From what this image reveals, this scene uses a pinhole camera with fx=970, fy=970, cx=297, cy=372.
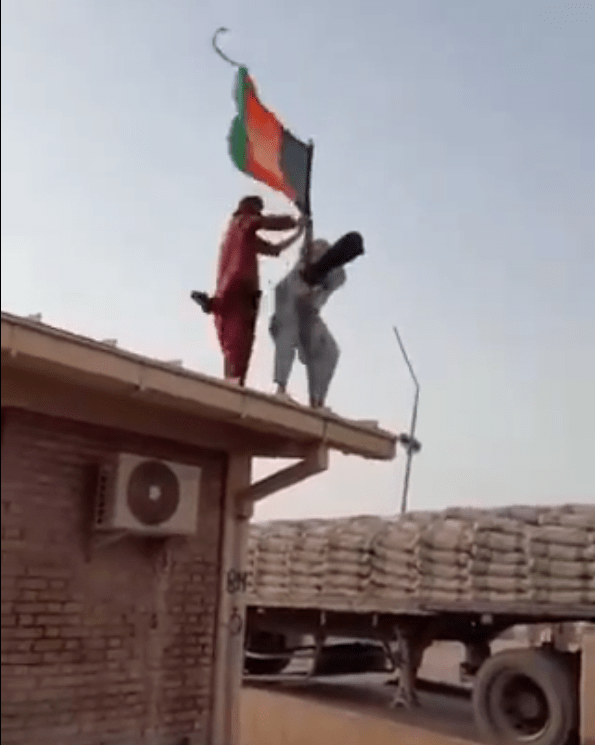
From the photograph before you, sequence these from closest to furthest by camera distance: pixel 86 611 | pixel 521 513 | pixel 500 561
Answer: pixel 86 611
pixel 500 561
pixel 521 513

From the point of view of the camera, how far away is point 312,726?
39.7 feet

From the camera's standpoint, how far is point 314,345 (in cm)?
809

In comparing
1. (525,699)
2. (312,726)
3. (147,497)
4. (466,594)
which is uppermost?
(147,497)

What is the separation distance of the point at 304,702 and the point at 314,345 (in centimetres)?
635

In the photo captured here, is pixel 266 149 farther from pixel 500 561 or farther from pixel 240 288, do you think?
pixel 500 561

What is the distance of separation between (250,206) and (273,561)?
579cm

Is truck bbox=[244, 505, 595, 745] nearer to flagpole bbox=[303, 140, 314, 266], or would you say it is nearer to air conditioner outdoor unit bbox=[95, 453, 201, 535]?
flagpole bbox=[303, 140, 314, 266]

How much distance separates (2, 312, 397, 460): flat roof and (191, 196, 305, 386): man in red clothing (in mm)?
829

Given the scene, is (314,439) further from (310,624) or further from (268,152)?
(310,624)

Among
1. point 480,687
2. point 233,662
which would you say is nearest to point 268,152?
point 233,662

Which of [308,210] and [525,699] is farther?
[525,699]

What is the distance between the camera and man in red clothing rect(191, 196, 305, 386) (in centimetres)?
786

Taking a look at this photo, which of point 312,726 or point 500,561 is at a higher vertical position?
point 500,561

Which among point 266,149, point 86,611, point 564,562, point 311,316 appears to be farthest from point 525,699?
point 266,149
